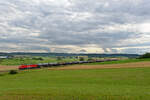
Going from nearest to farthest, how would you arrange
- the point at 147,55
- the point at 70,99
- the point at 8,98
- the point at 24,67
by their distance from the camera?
the point at 70,99
the point at 8,98
the point at 24,67
the point at 147,55

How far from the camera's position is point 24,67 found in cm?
7488

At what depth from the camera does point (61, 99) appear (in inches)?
467

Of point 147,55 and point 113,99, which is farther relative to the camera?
point 147,55

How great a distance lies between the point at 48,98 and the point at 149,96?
961 centimetres

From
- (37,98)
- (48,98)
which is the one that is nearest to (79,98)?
(48,98)

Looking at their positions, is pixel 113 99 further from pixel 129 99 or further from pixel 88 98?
pixel 88 98

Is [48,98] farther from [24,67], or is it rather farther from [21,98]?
[24,67]

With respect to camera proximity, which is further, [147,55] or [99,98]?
[147,55]

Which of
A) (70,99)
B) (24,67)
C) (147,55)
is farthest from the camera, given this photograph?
(147,55)

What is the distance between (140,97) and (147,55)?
104 meters

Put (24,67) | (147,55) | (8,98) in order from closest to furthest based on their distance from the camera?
(8,98) → (24,67) → (147,55)

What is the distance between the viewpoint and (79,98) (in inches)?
477

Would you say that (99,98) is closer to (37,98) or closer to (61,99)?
(61,99)

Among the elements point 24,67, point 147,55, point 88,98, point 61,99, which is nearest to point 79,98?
point 88,98
